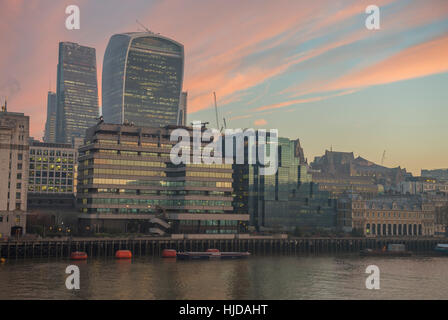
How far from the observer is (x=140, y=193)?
19600 centimetres

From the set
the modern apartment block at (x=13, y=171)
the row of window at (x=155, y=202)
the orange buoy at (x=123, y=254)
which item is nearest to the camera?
the orange buoy at (x=123, y=254)

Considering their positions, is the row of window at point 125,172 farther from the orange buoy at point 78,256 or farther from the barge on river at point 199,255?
the orange buoy at point 78,256

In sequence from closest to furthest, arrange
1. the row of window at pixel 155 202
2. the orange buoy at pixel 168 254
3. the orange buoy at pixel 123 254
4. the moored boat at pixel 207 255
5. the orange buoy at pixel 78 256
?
the orange buoy at pixel 78 256
the orange buoy at pixel 123 254
the moored boat at pixel 207 255
the orange buoy at pixel 168 254
the row of window at pixel 155 202

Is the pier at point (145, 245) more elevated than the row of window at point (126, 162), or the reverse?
the row of window at point (126, 162)

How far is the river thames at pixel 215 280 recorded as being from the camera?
9305 centimetres

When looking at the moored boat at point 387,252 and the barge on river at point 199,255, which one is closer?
the barge on river at point 199,255

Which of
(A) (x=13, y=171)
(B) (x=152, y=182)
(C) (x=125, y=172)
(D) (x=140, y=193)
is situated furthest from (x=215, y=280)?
(A) (x=13, y=171)

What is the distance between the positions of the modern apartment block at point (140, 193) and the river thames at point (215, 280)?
136ft

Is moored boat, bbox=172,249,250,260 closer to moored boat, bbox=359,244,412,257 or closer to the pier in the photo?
the pier

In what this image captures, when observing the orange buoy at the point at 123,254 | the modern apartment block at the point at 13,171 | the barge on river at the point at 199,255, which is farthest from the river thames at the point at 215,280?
the modern apartment block at the point at 13,171

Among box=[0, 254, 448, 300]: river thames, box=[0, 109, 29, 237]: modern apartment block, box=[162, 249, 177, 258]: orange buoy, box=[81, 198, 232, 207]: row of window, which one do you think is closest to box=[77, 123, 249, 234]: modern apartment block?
box=[81, 198, 232, 207]: row of window

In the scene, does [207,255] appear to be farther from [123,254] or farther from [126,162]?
[126,162]

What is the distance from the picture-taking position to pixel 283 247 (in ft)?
639
